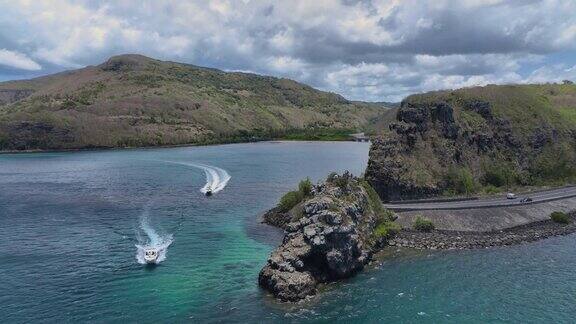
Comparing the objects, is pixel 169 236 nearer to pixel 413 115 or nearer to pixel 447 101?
pixel 413 115

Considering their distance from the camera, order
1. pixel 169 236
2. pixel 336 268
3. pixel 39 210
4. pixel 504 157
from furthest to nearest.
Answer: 1. pixel 504 157
2. pixel 39 210
3. pixel 169 236
4. pixel 336 268

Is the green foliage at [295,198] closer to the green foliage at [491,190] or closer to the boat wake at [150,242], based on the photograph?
the boat wake at [150,242]

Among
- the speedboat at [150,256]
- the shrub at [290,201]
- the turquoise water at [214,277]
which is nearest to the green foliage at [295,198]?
the shrub at [290,201]

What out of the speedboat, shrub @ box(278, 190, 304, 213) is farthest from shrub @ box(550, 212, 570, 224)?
the speedboat

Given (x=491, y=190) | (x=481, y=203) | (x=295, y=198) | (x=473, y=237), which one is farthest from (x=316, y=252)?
(x=491, y=190)

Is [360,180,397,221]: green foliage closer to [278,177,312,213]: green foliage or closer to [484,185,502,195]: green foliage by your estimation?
[278,177,312,213]: green foliage

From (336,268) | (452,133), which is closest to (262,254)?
(336,268)

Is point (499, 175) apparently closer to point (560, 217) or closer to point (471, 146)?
point (471, 146)
